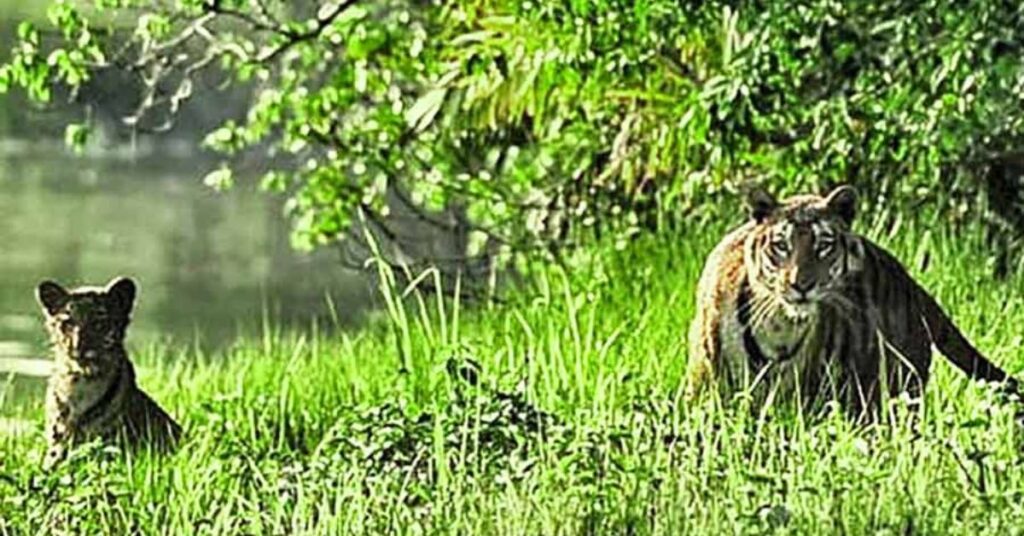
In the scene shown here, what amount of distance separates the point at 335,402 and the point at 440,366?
60.3 inches

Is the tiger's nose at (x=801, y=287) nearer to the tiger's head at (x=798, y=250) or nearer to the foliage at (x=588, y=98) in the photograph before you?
the tiger's head at (x=798, y=250)

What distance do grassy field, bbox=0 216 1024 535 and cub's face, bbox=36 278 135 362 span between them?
42 cm

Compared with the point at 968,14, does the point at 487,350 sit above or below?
below

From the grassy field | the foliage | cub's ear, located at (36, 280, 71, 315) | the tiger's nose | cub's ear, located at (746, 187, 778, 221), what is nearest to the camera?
the grassy field

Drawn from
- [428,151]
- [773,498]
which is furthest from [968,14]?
[428,151]

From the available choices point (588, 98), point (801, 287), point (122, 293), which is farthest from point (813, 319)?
point (588, 98)

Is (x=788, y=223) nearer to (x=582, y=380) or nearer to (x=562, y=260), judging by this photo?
(x=582, y=380)

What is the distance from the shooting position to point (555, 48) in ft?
36.5

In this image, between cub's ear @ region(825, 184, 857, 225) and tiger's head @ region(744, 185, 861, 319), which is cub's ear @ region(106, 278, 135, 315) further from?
cub's ear @ region(825, 184, 857, 225)

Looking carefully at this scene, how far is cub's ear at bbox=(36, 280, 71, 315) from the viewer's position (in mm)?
8141

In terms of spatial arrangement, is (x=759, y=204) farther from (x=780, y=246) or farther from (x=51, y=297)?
(x=51, y=297)

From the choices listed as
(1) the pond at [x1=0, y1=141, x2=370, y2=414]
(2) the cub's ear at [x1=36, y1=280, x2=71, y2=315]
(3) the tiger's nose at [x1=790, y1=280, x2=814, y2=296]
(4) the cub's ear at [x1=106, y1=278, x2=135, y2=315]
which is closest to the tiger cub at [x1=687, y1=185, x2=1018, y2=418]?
(3) the tiger's nose at [x1=790, y1=280, x2=814, y2=296]

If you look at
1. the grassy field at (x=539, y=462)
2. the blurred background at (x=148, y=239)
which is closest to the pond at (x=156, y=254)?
the blurred background at (x=148, y=239)

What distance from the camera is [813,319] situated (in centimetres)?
753
